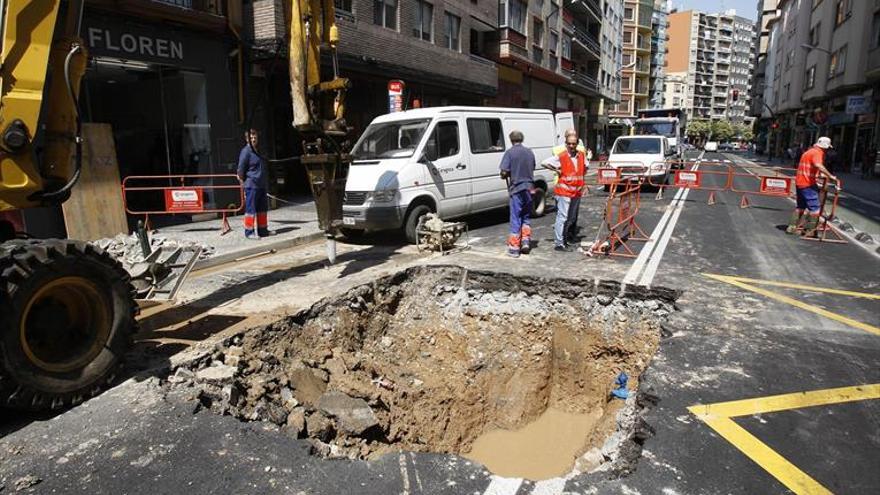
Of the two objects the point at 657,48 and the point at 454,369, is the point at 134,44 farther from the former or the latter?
the point at 657,48

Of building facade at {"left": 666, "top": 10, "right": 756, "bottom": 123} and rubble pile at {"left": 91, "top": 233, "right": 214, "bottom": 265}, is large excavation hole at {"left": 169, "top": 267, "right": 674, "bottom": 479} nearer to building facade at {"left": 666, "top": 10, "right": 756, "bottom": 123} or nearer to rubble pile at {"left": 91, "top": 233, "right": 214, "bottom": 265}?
rubble pile at {"left": 91, "top": 233, "right": 214, "bottom": 265}

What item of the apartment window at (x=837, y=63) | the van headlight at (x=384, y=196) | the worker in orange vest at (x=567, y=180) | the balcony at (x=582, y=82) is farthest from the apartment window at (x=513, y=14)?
the van headlight at (x=384, y=196)

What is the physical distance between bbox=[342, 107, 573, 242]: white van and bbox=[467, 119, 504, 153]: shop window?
0.06 feet

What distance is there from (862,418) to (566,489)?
2253 mm

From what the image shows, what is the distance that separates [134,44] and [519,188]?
8.48 meters

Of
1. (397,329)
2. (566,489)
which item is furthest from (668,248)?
(566,489)

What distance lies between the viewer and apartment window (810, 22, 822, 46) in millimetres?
38678

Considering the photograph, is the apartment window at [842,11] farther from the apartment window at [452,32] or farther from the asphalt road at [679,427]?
the asphalt road at [679,427]

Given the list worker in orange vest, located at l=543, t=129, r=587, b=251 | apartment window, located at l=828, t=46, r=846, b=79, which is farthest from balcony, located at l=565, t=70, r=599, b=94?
worker in orange vest, located at l=543, t=129, r=587, b=251

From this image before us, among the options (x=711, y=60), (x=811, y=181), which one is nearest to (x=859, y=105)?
(x=811, y=181)

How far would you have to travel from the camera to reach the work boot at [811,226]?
387 inches

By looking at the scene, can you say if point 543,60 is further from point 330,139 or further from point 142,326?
point 142,326

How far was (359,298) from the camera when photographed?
617 cm

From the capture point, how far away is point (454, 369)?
18.1 feet
